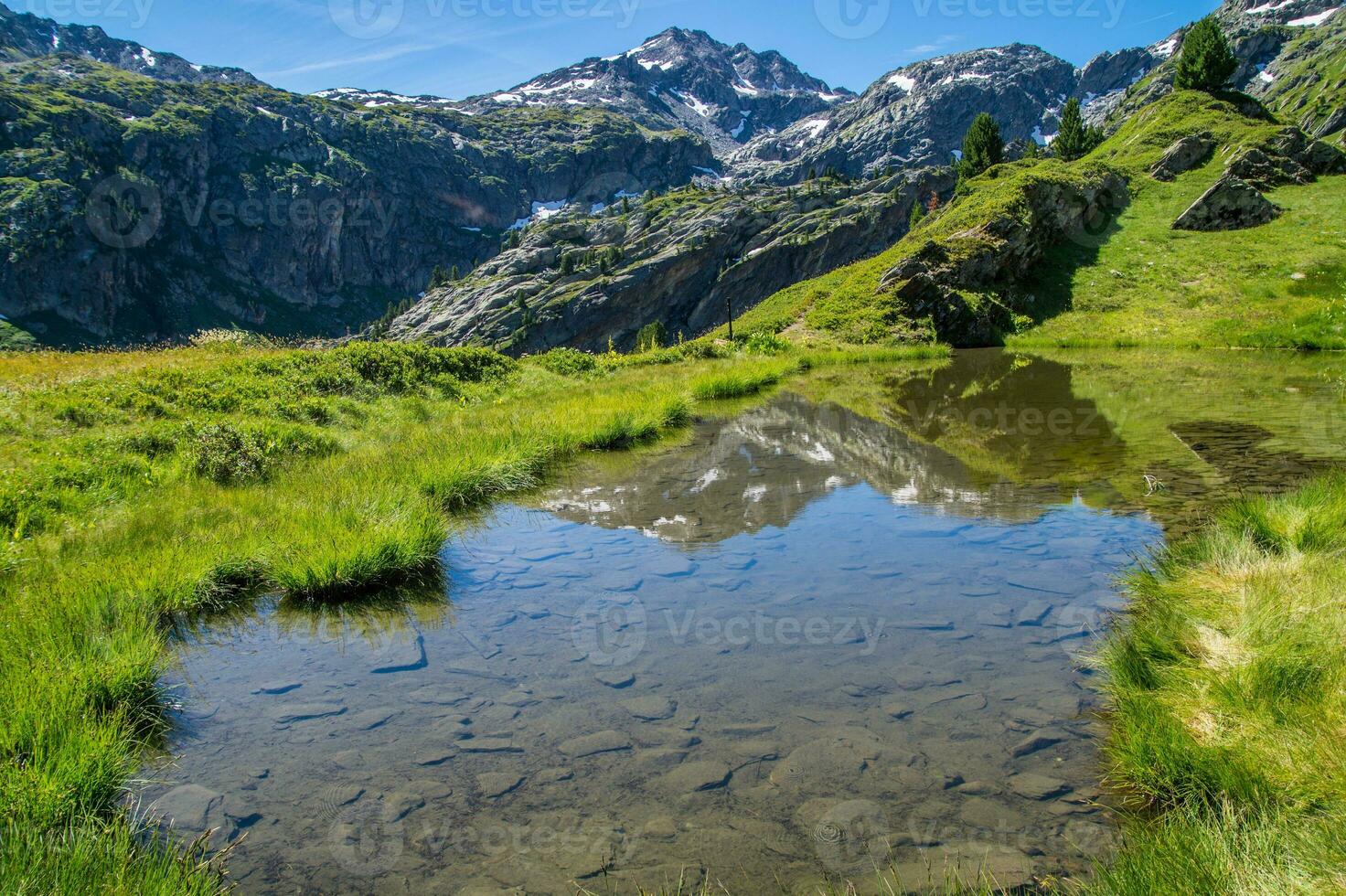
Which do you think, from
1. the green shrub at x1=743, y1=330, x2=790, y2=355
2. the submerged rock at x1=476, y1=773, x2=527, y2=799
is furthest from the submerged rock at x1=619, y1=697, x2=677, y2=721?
the green shrub at x1=743, y1=330, x2=790, y2=355

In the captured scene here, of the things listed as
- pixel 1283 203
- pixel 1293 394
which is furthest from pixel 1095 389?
pixel 1283 203

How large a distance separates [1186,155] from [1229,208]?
12.6 meters

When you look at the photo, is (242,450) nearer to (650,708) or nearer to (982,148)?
(650,708)

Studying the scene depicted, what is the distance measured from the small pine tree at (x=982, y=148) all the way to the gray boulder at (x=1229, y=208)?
36.3m

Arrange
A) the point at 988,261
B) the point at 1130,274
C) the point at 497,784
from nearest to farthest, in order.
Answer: the point at 497,784 → the point at 1130,274 → the point at 988,261

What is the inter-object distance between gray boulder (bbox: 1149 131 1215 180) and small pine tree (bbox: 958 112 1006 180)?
2634 cm

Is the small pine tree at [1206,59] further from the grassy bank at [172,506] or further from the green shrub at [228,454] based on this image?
the green shrub at [228,454]

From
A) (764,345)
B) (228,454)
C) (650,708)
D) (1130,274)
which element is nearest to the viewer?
(650,708)

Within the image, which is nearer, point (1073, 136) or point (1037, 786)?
point (1037, 786)

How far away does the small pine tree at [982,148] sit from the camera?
8312 cm

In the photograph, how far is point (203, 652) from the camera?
249 inches

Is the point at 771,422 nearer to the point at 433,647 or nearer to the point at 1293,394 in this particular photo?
the point at 1293,394

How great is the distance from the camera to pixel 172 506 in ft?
30.8

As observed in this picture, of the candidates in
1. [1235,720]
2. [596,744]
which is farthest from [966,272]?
[596,744]
